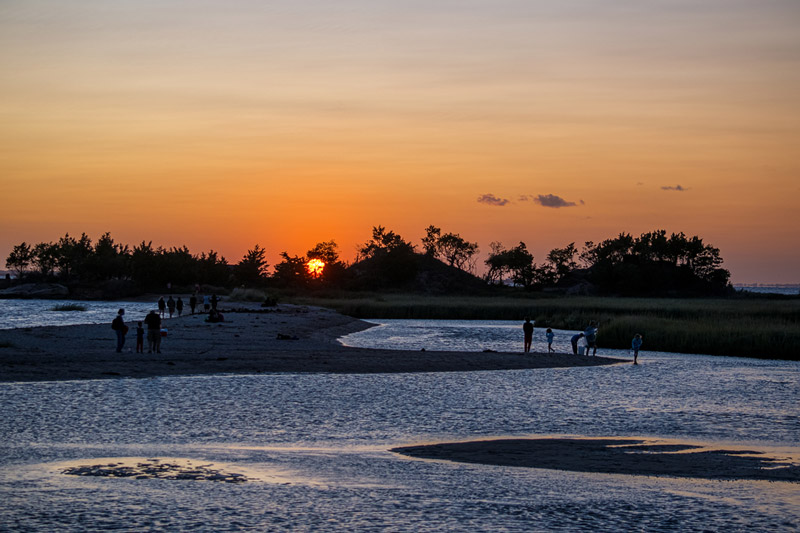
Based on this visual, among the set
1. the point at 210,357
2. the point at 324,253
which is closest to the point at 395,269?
the point at 324,253

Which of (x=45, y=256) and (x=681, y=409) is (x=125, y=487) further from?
(x=45, y=256)

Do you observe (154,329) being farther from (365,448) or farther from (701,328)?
(701,328)

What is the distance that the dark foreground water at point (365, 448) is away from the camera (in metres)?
11.5

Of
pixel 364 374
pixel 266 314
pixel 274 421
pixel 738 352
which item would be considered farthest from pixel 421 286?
pixel 274 421

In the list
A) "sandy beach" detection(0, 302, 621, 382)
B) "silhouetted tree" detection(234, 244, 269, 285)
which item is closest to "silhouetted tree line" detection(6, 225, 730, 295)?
"silhouetted tree" detection(234, 244, 269, 285)

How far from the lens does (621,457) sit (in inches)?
648

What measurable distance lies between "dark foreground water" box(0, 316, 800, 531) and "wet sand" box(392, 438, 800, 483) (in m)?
0.65

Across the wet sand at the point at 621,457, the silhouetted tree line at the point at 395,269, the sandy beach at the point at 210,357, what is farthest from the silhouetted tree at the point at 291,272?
the wet sand at the point at 621,457

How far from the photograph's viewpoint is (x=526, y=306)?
299 ft

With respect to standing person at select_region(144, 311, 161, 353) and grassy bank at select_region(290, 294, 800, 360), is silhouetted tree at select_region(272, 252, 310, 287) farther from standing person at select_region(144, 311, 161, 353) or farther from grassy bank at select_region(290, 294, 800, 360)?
standing person at select_region(144, 311, 161, 353)

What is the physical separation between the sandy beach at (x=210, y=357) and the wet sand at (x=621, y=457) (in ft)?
49.1

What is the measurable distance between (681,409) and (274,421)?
1138 centimetres

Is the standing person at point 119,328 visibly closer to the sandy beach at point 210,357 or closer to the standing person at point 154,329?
the sandy beach at point 210,357

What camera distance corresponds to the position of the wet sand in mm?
15125
